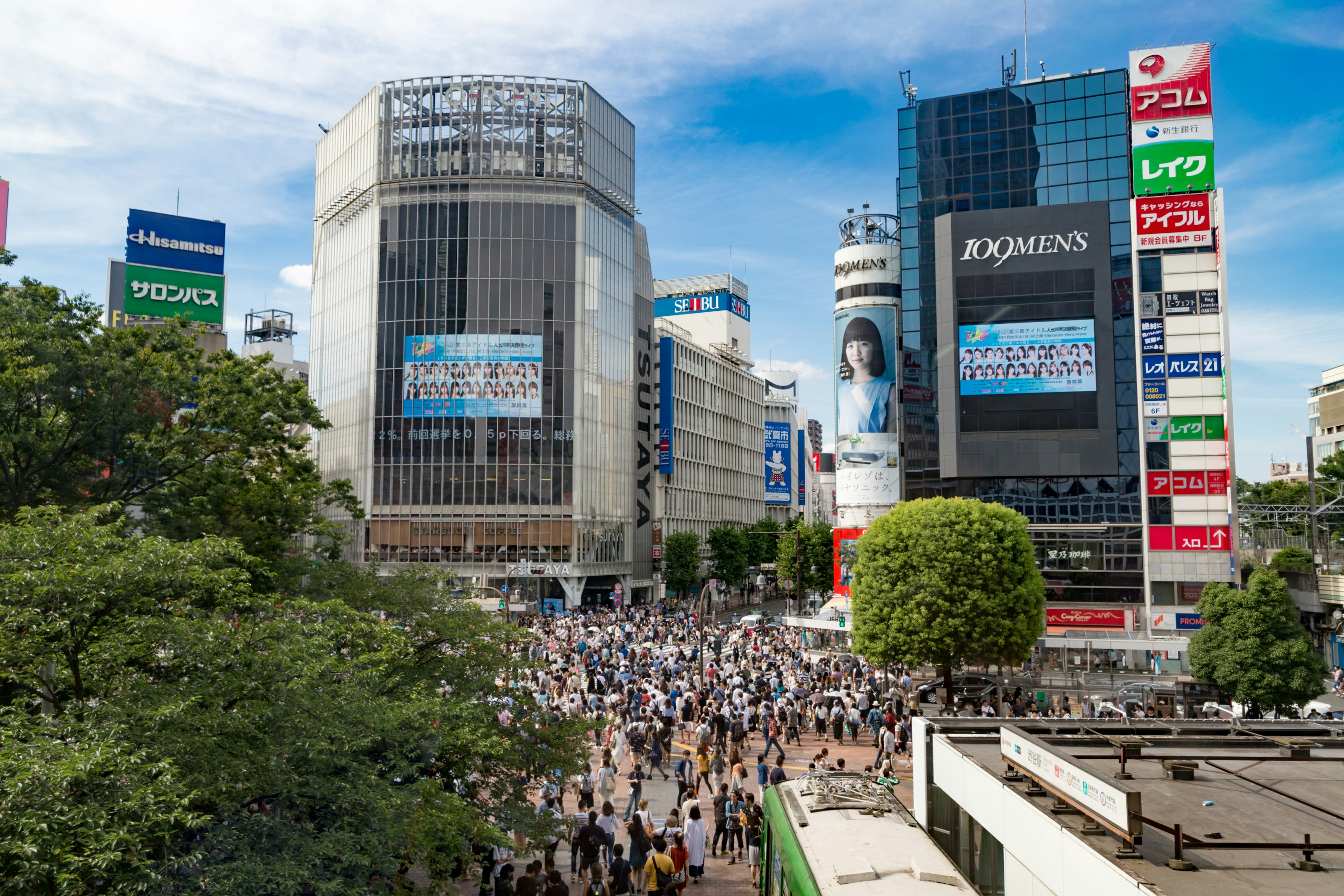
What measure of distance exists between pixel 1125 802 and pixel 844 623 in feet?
133

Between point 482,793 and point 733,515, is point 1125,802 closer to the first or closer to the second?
point 482,793

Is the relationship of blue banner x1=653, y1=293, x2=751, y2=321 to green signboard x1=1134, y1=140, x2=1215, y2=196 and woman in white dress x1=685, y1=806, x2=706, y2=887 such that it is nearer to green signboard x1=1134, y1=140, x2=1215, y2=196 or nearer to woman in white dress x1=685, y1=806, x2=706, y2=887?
green signboard x1=1134, y1=140, x2=1215, y2=196

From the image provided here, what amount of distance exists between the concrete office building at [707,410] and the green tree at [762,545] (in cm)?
701

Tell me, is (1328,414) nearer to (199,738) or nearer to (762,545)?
(762,545)

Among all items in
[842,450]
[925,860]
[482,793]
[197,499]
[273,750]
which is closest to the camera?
[925,860]

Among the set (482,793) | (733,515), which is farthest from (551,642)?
(733,515)

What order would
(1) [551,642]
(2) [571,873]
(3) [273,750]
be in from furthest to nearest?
1. (1) [551,642]
2. (2) [571,873]
3. (3) [273,750]

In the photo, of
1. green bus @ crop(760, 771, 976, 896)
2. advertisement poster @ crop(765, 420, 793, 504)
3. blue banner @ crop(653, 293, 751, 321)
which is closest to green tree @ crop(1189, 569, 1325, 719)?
green bus @ crop(760, 771, 976, 896)

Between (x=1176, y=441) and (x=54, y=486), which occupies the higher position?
(x=1176, y=441)

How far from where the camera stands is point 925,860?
8.92m

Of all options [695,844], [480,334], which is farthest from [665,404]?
[695,844]

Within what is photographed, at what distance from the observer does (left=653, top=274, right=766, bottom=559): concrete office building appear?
92.2m

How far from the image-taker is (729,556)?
291 ft

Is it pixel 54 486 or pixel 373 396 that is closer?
pixel 54 486
